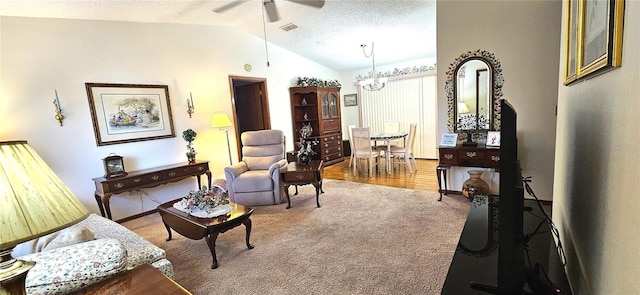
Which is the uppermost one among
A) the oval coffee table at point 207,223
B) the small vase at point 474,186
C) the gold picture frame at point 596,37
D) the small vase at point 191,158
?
the gold picture frame at point 596,37

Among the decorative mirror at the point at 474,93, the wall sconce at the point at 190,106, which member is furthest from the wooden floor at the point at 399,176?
the wall sconce at the point at 190,106

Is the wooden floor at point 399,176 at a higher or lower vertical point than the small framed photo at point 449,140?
lower

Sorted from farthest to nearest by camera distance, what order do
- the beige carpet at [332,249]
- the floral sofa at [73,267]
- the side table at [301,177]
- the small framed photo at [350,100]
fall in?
the small framed photo at [350,100]
the side table at [301,177]
the beige carpet at [332,249]
the floral sofa at [73,267]

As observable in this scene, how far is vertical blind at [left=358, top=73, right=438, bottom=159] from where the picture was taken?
647 centimetres

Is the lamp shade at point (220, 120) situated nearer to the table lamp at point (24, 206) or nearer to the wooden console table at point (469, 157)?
the wooden console table at point (469, 157)

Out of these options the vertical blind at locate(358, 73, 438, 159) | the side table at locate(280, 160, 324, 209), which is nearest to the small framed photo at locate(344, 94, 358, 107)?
the vertical blind at locate(358, 73, 438, 159)

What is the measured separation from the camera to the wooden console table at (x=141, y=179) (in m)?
3.37

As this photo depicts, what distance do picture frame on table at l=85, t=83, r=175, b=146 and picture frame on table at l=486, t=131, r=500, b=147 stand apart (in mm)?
4384

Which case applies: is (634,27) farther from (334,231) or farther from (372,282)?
(334,231)

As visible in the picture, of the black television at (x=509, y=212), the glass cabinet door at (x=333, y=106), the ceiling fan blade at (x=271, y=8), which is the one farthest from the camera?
the glass cabinet door at (x=333, y=106)

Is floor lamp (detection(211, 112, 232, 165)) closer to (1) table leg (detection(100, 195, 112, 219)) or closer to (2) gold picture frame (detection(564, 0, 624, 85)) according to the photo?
(1) table leg (detection(100, 195, 112, 219))

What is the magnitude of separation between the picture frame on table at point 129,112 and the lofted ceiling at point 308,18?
0.89m

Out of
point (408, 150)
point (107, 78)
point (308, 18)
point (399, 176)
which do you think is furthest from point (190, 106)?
point (408, 150)

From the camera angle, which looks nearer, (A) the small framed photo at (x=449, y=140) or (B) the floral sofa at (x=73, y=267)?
(B) the floral sofa at (x=73, y=267)
